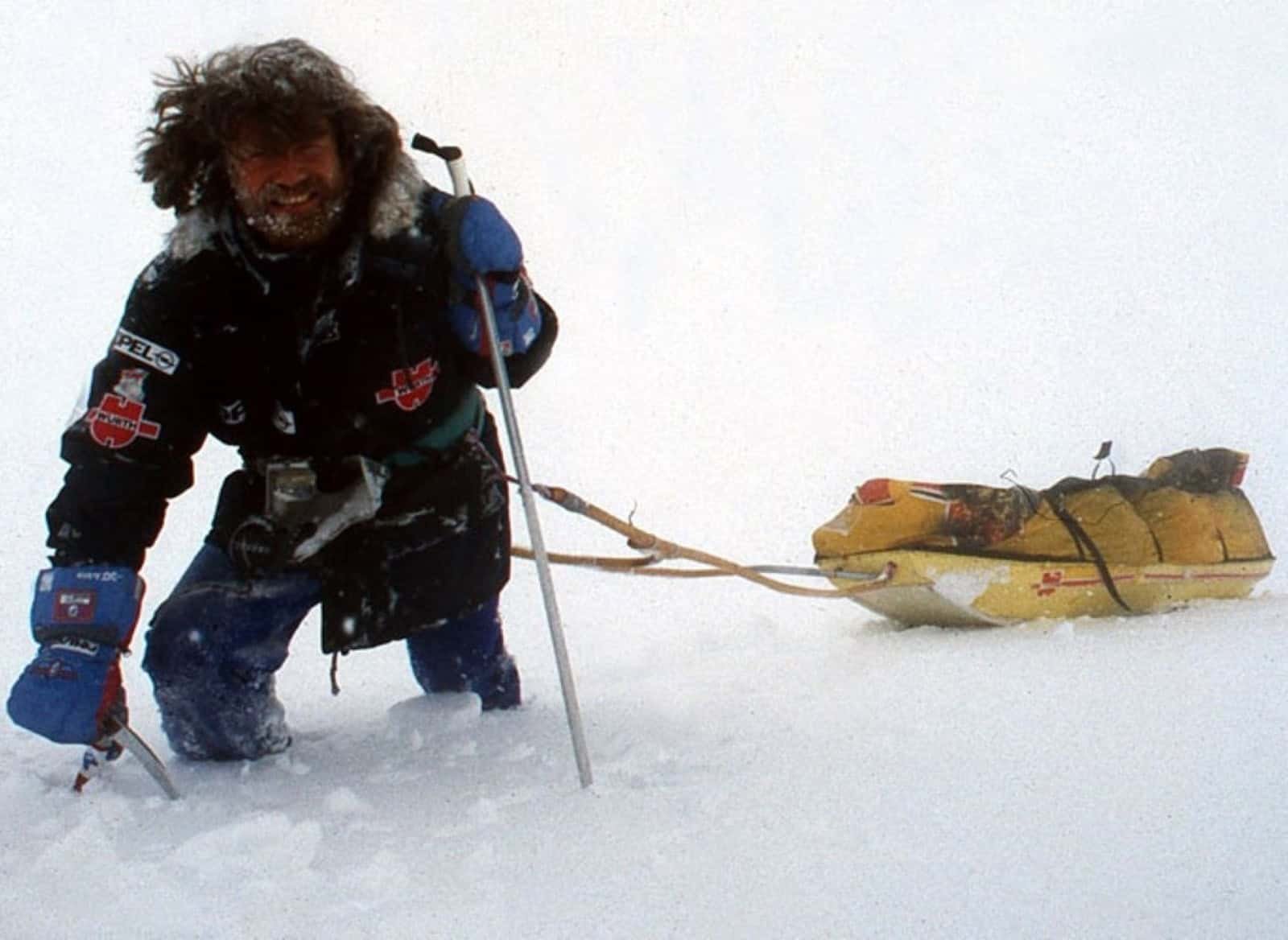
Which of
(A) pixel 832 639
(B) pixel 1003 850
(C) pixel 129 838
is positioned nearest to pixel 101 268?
(A) pixel 832 639

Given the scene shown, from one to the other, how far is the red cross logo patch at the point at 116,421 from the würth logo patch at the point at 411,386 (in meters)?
0.49

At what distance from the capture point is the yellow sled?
3867 millimetres

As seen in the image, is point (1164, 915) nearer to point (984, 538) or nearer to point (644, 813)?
point (644, 813)

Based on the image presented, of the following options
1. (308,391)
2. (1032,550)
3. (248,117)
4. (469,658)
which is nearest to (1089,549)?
(1032,550)

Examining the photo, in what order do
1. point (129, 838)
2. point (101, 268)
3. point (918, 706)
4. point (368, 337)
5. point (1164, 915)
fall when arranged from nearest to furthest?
point (1164, 915) < point (129, 838) < point (368, 337) < point (918, 706) < point (101, 268)

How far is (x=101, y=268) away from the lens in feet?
40.4

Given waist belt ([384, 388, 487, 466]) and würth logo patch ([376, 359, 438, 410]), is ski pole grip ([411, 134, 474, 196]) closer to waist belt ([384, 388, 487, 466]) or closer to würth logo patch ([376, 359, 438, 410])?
würth logo patch ([376, 359, 438, 410])

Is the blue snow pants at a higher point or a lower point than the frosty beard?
lower

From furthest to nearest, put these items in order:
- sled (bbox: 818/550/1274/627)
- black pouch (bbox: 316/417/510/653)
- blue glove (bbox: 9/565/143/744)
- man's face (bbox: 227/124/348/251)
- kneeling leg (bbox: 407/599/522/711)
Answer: sled (bbox: 818/550/1274/627) < kneeling leg (bbox: 407/599/522/711) < black pouch (bbox: 316/417/510/653) < man's face (bbox: 227/124/348/251) < blue glove (bbox: 9/565/143/744)

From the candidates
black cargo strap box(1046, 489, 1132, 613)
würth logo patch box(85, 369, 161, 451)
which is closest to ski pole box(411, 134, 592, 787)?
würth logo patch box(85, 369, 161, 451)

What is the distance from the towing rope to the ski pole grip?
0.72m

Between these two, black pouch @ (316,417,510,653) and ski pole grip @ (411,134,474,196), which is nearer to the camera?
ski pole grip @ (411,134,474,196)

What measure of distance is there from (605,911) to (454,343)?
1.43 metres

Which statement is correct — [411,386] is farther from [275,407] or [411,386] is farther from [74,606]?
[74,606]
